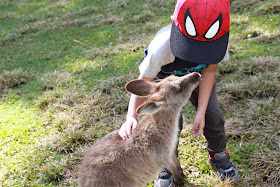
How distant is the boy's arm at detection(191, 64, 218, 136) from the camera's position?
7.66ft

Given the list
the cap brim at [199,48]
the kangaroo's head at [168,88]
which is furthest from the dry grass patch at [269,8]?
the kangaroo's head at [168,88]

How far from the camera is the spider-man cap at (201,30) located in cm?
195

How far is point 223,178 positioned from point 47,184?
6.55 feet

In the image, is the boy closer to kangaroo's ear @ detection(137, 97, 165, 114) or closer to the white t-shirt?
the white t-shirt

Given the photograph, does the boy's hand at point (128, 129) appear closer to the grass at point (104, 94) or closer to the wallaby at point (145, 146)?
the wallaby at point (145, 146)

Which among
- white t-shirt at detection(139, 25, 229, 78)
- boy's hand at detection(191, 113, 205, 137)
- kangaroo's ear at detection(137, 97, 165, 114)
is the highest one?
white t-shirt at detection(139, 25, 229, 78)

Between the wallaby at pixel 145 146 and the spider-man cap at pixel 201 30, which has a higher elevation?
the spider-man cap at pixel 201 30

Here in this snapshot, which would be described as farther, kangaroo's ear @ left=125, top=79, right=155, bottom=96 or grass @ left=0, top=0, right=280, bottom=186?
grass @ left=0, top=0, right=280, bottom=186

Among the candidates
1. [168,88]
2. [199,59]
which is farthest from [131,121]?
[199,59]

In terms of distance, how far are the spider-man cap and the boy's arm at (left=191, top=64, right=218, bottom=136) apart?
32cm

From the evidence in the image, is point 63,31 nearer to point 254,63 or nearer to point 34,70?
point 34,70

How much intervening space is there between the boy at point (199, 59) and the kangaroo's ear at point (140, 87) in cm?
15

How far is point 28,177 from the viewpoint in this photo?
2812mm

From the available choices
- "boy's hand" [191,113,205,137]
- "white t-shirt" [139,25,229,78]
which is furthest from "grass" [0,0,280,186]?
"white t-shirt" [139,25,229,78]
